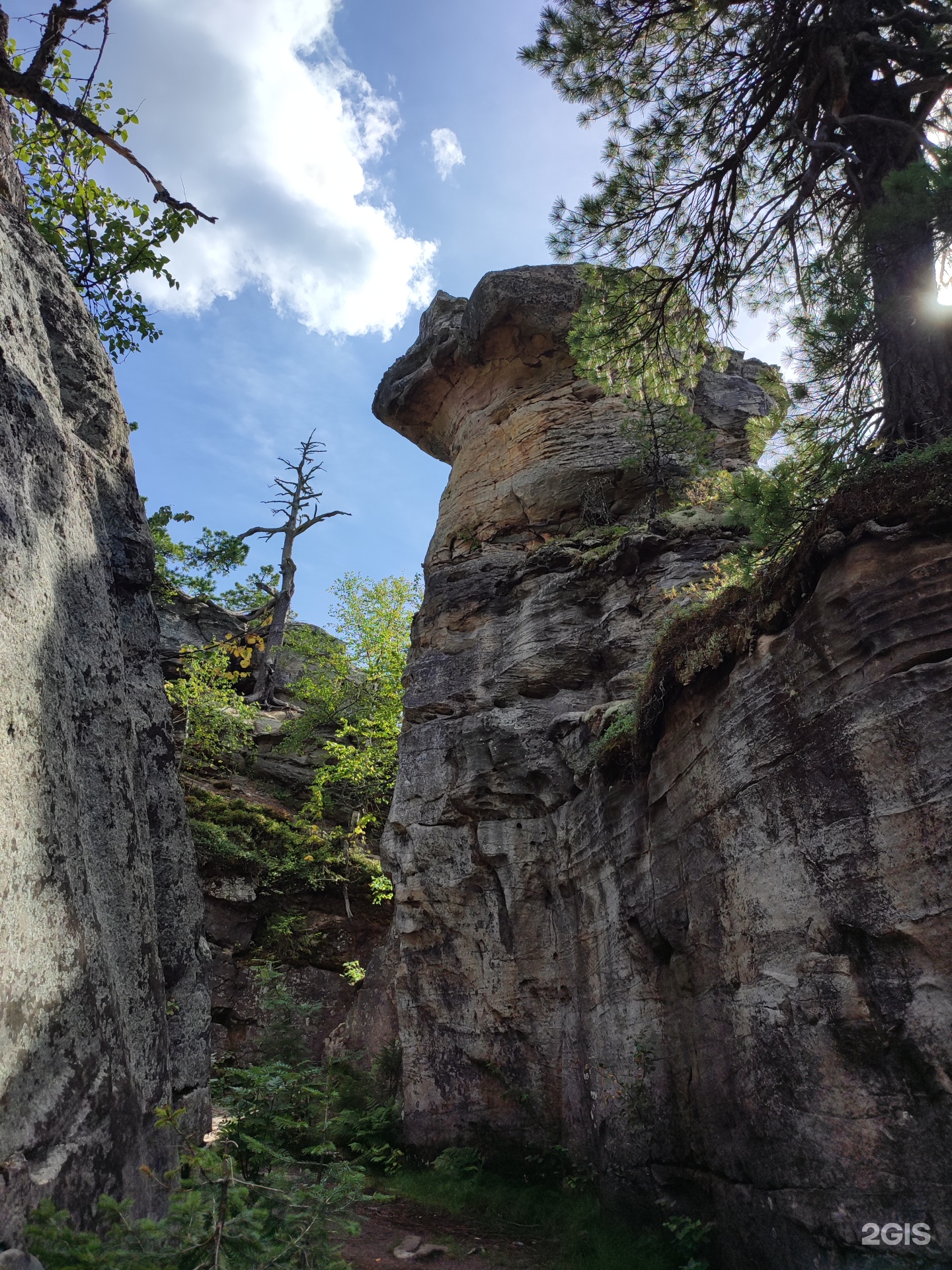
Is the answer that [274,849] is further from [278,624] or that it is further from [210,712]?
[278,624]

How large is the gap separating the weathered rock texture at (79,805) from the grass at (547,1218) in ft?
15.1

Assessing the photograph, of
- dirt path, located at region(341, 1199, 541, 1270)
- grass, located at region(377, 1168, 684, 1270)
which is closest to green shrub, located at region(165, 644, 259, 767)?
grass, located at region(377, 1168, 684, 1270)

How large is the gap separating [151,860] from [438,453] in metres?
16.4

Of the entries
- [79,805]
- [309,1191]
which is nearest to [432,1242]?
[309,1191]

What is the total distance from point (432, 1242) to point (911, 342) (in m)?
11.3

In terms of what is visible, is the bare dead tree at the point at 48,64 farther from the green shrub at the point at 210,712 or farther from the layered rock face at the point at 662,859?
the green shrub at the point at 210,712

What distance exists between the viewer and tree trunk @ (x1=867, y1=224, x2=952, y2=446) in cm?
738

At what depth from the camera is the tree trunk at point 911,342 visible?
291 inches

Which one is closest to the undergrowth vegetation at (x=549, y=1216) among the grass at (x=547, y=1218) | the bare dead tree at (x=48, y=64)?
the grass at (x=547, y=1218)

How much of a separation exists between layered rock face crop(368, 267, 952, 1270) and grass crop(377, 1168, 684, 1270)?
20.2 inches

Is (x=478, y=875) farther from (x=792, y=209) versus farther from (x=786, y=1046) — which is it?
(x=792, y=209)

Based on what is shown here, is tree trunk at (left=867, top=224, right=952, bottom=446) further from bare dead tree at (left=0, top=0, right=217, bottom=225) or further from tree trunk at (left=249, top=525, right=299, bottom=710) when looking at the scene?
tree trunk at (left=249, top=525, right=299, bottom=710)

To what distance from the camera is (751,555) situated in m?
7.94

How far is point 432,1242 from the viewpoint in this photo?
941 centimetres
